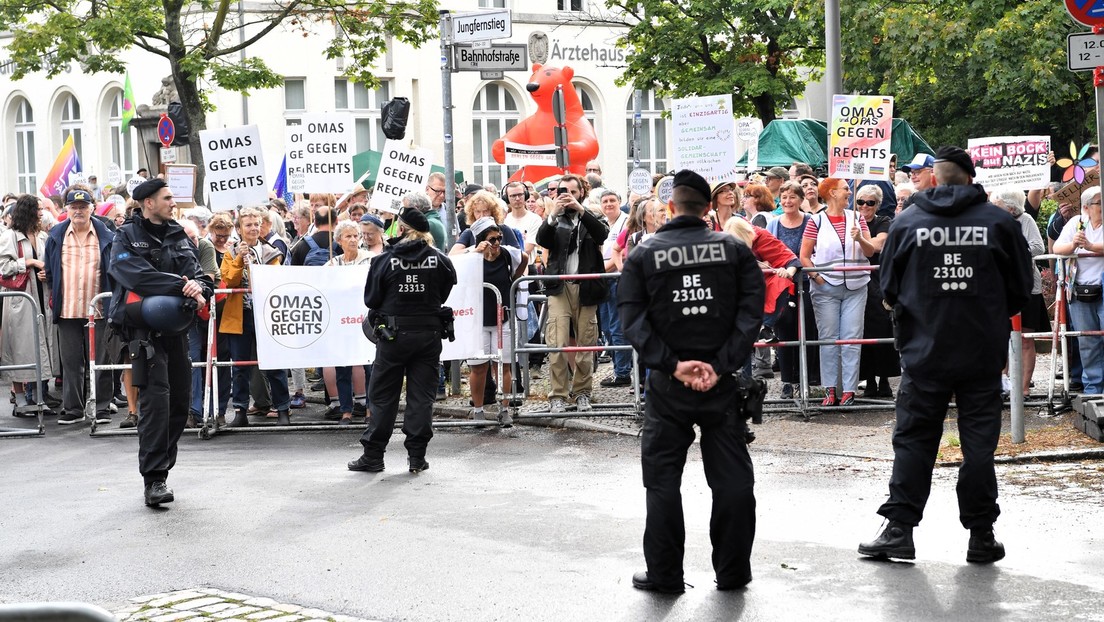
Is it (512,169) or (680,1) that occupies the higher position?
(680,1)

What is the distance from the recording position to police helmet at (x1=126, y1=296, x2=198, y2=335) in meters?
9.46

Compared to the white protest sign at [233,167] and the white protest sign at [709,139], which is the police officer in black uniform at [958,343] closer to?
the white protest sign at [709,139]

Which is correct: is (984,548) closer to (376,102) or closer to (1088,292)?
(1088,292)

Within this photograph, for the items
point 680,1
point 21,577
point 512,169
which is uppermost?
point 680,1

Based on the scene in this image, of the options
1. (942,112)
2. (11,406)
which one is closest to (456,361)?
(11,406)

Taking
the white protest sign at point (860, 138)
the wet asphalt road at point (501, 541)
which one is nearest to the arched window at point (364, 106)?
the white protest sign at point (860, 138)

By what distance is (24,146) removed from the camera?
4672cm

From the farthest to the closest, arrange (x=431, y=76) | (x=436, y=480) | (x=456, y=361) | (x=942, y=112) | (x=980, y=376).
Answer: (x=431, y=76)
(x=942, y=112)
(x=456, y=361)
(x=436, y=480)
(x=980, y=376)

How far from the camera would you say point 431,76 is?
42.9 m

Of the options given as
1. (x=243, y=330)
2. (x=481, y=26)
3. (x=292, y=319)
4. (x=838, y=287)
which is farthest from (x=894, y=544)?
(x=481, y=26)

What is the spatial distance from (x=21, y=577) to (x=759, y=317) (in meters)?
3.80

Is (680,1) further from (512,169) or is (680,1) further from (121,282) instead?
(121,282)

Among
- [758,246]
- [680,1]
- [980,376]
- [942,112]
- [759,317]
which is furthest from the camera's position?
[942,112]

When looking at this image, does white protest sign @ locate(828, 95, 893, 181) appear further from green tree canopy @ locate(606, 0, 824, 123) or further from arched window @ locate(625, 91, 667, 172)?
arched window @ locate(625, 91, 667, 172)
